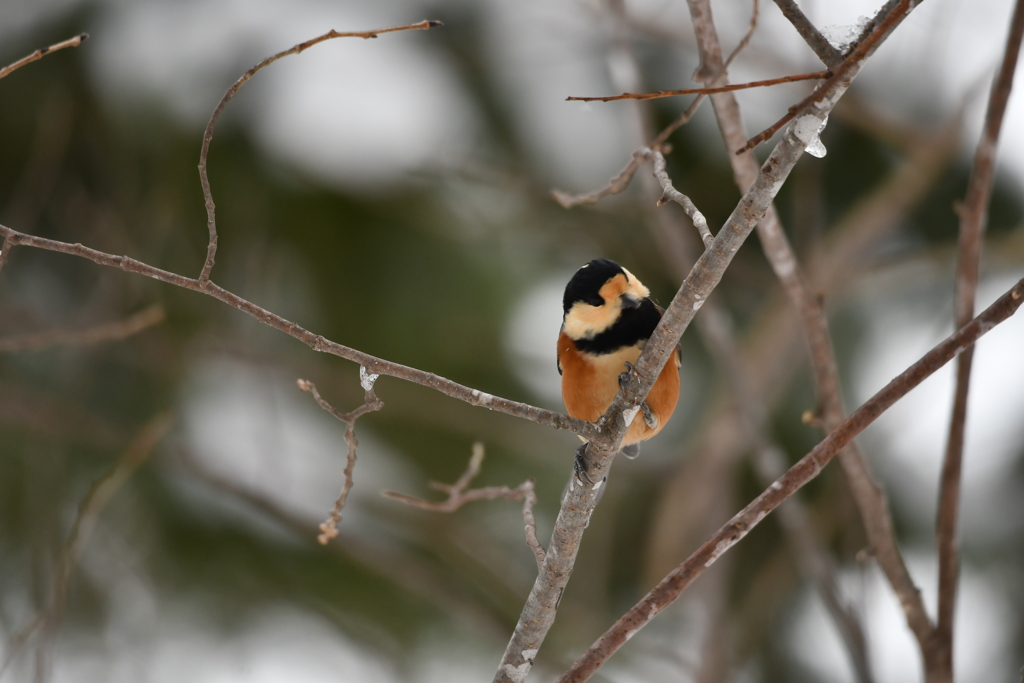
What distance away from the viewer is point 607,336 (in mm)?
1980

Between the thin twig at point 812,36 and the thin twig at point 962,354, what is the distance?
2.78 ft

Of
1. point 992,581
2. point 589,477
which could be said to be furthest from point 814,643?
point 589,477

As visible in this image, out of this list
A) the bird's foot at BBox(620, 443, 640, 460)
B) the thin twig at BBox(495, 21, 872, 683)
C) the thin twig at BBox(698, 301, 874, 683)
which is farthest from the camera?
the bird's foot at BBox(620, 443, 640, 460)

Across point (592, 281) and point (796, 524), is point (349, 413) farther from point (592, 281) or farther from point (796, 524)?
point (796, 524)

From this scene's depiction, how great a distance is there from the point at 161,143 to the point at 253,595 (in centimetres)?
267

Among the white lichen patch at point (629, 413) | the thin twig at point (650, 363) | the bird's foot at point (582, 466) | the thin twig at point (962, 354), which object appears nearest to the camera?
the thin twig at point (650, 363)

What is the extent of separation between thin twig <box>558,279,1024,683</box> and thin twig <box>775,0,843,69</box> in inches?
16.6

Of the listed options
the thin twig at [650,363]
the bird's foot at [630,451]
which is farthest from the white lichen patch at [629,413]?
the bird's foot at [630,451]

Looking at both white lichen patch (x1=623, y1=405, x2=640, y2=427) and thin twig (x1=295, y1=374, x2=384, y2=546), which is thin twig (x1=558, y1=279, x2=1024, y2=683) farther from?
thin twig (x1=295, y1=374, x2=384, y2=546)

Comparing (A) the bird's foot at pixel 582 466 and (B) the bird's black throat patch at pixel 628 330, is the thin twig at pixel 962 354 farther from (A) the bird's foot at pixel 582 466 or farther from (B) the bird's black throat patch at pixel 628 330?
(A) the bird's foot at pixel 582 466

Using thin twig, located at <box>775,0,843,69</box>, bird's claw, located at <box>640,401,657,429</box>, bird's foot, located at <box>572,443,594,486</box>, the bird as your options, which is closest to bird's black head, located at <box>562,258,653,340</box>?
the bird

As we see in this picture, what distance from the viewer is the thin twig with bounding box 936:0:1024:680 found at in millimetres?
1794

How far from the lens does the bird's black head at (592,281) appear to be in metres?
1.97

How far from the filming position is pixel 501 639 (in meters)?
4.08
